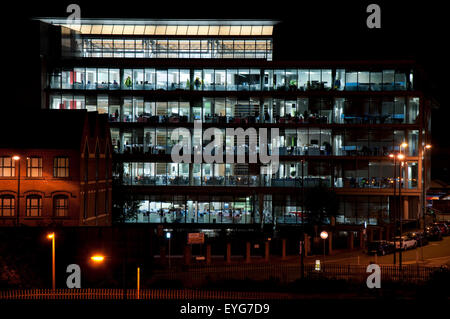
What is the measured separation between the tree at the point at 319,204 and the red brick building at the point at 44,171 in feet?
70.0

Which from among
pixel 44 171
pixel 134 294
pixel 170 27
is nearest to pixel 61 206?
pixel 44 171

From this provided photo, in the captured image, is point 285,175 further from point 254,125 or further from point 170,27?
point 170,27

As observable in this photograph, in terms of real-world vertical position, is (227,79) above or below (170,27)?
below

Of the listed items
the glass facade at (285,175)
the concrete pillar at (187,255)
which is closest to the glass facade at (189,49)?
the glass facade at (285,175)

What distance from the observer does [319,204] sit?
6406 cm

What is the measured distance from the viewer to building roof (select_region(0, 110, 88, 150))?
168 feet

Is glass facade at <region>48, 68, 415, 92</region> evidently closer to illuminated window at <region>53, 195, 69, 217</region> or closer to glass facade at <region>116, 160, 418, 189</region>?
glass facade at <region>116, 160, 418, 189</region>

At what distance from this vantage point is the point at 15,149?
50.7 metres

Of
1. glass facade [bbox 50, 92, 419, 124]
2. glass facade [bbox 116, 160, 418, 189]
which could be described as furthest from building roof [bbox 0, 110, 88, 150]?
glass facade [bbox 116, 160, 418, 189]

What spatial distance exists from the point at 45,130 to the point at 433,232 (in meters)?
33.2

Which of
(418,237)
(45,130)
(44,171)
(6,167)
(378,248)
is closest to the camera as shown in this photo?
(6,167)

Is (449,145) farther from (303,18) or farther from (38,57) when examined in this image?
(38,57)

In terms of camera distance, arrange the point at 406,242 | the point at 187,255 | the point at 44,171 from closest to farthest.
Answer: the point at 187,255, the point at 44,171, the point at 406,242

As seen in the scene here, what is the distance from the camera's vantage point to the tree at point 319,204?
63.9 m
